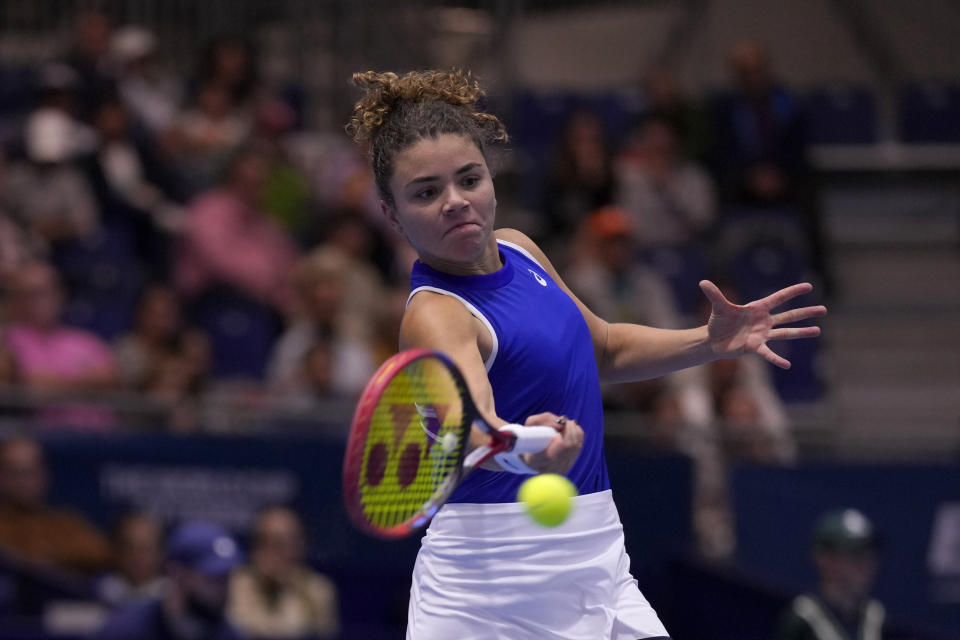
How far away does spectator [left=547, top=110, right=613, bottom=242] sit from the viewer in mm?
10305

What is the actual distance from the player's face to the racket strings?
415 mm

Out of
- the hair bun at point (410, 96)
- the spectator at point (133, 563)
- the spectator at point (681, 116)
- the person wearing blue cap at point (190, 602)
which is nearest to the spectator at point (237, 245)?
the spectator at point (133, 563)

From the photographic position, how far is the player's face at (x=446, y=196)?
3.51 m

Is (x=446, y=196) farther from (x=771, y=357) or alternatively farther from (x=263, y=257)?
(x=263, y=257)

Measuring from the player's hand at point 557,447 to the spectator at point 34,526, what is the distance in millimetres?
5219

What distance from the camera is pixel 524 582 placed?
136 inches

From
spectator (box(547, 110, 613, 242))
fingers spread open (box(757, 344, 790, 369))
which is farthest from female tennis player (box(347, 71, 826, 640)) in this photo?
spectator (box(547, 110, 613, 242))

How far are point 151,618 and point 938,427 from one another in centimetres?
649

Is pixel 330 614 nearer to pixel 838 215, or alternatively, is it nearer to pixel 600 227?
pixel 600 227

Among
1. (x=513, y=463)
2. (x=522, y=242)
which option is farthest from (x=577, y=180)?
(x=513, y=463)

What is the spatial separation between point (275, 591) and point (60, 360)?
1.98 meters

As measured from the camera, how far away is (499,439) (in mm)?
3141

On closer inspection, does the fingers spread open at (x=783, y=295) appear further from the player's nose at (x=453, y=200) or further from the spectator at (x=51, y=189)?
the spectator at (x=51, y=189)

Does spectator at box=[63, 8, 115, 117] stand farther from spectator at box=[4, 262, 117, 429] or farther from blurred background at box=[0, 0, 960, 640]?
spectator at box=[4, 262, 117, 429]
